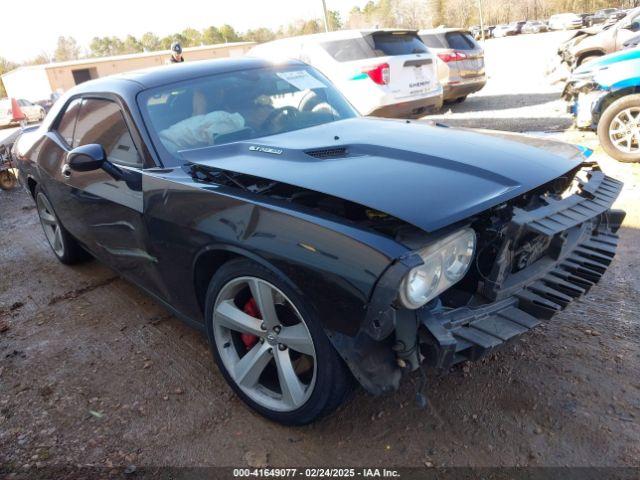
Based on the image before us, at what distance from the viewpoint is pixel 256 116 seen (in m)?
3.19

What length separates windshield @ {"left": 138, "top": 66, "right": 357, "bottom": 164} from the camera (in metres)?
2.96

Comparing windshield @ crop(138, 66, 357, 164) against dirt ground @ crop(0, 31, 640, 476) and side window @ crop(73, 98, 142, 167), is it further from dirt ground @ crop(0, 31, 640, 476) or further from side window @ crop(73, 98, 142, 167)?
dirt ground @ crop(0, 31, 640, 476)

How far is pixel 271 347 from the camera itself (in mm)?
2338

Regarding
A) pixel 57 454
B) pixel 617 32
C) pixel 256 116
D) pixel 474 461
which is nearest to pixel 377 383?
pixel 474 461

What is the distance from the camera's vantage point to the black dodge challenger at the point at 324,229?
1906 millimetres

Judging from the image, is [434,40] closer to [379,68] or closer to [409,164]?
[379,68]

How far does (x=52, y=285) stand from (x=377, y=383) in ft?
11.8

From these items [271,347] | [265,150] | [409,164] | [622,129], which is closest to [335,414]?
[271,347]

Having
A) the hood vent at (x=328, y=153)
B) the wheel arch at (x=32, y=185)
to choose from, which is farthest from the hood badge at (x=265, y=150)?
the wheel arch at (x=32, y=185)

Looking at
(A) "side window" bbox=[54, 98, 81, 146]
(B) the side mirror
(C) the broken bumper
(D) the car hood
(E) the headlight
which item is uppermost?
(A) "side window" bbox=[54, 98, 81, 146]

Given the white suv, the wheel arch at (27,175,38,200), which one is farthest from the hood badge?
the white suv

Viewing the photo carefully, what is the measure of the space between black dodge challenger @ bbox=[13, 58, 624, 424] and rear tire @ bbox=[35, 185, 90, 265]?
1.29 metres

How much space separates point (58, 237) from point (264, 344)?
3252mm

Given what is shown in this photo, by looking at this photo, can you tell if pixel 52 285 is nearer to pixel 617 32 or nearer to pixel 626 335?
pixel 626 335
